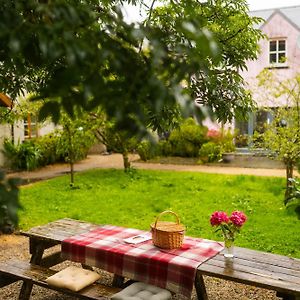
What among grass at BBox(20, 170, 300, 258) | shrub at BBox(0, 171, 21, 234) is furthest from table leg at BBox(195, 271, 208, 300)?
shrub at BBox(0, 171, 21, 234)

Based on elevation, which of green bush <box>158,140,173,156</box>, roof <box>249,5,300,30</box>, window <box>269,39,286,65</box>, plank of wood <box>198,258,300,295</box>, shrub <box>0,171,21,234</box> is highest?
roof <box>249,5,300,30</box>

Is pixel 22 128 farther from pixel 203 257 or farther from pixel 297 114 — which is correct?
pixel 203 257

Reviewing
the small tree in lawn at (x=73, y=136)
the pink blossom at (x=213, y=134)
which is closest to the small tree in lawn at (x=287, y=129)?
the small tree in lawn at (x=73, y=136)

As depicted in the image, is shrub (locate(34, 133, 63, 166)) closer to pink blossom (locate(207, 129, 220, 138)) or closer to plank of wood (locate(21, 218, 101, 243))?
pink blossom (locate(207, 129, 220, 138))

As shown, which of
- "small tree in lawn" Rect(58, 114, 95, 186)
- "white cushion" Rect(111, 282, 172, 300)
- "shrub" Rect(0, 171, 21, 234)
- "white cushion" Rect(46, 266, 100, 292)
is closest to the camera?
"shrub" Rect(0, 171, 21, 234)

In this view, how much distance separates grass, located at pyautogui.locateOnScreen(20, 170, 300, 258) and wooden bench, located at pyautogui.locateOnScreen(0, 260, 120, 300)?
11.9ft

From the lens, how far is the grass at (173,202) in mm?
8195

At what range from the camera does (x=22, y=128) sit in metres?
17.4

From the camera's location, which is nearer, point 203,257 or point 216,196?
point 203,257

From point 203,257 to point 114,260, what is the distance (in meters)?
1.02

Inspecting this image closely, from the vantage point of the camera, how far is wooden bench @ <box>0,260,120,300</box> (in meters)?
4.36

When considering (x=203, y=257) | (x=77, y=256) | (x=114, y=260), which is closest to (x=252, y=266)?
(x=203, y=257)

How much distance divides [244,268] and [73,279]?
1885 millimetres

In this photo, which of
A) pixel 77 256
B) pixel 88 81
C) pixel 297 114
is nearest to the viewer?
pixel 88 81
